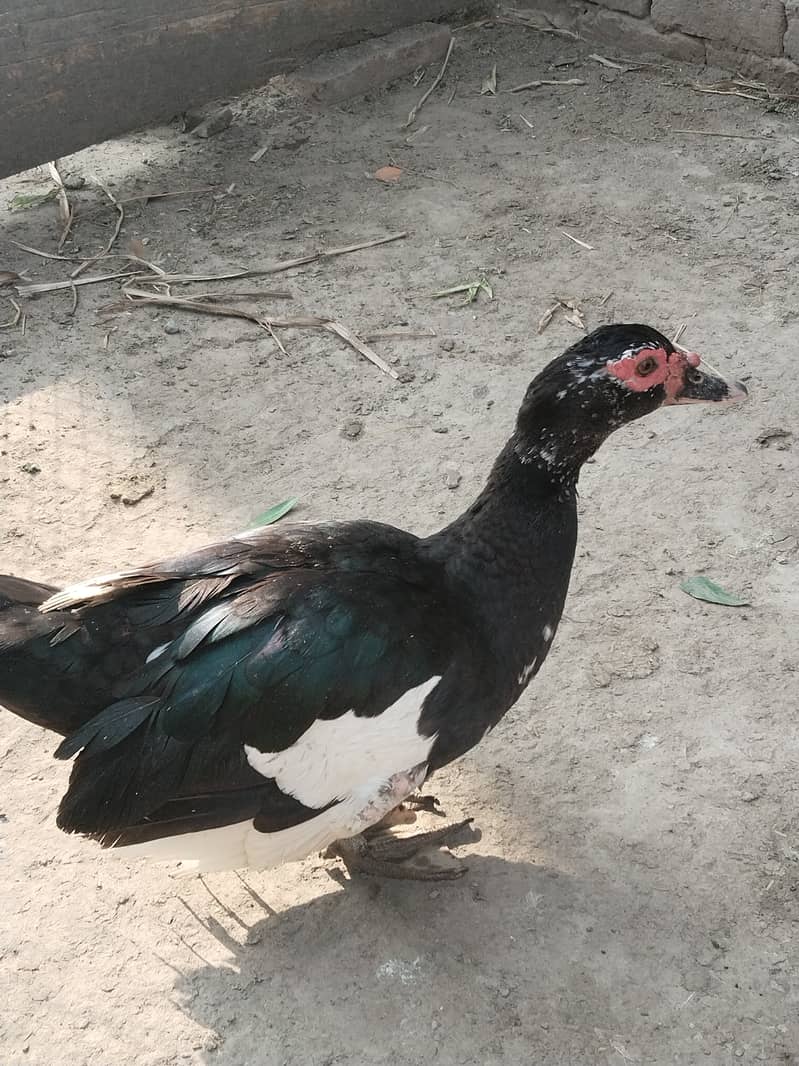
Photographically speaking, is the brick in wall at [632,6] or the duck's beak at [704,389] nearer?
the duck's beak at [704,389]

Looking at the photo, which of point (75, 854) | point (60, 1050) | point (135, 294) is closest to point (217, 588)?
point (75, 854)

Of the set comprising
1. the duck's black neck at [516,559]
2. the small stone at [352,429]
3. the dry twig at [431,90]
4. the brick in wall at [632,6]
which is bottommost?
the small stone at [352,429]

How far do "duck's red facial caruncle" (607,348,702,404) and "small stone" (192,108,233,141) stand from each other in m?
4.23

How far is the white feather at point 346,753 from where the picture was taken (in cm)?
271

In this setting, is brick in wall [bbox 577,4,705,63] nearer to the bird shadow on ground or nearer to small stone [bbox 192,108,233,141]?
small stone [bbox 192,108,233,141]

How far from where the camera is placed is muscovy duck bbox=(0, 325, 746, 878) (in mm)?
2664

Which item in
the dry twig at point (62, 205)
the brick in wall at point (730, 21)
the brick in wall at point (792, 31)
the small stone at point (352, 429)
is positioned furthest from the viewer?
the brick in wall at point (730, 21)

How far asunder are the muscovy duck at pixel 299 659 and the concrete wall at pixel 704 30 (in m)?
4.35

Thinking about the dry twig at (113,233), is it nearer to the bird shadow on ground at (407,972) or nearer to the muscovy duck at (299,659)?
the muscovy duck at (299,659)

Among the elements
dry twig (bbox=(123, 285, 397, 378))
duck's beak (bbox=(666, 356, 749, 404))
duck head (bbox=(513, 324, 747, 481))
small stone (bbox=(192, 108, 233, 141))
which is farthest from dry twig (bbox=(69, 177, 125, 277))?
duck's beak (bbox=(666, 356, 749, 404))

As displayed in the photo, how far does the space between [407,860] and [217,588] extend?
36.1 inches

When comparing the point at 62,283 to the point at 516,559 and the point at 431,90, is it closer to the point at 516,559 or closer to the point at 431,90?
the point at 431,90

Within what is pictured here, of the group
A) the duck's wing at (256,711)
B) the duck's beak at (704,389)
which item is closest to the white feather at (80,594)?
the duck's wing at (256,711)

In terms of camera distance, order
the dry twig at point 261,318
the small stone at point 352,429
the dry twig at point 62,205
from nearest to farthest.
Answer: the small stone at point 352,429, the dry twig at point 261,318, the dry twig at point 62,205
